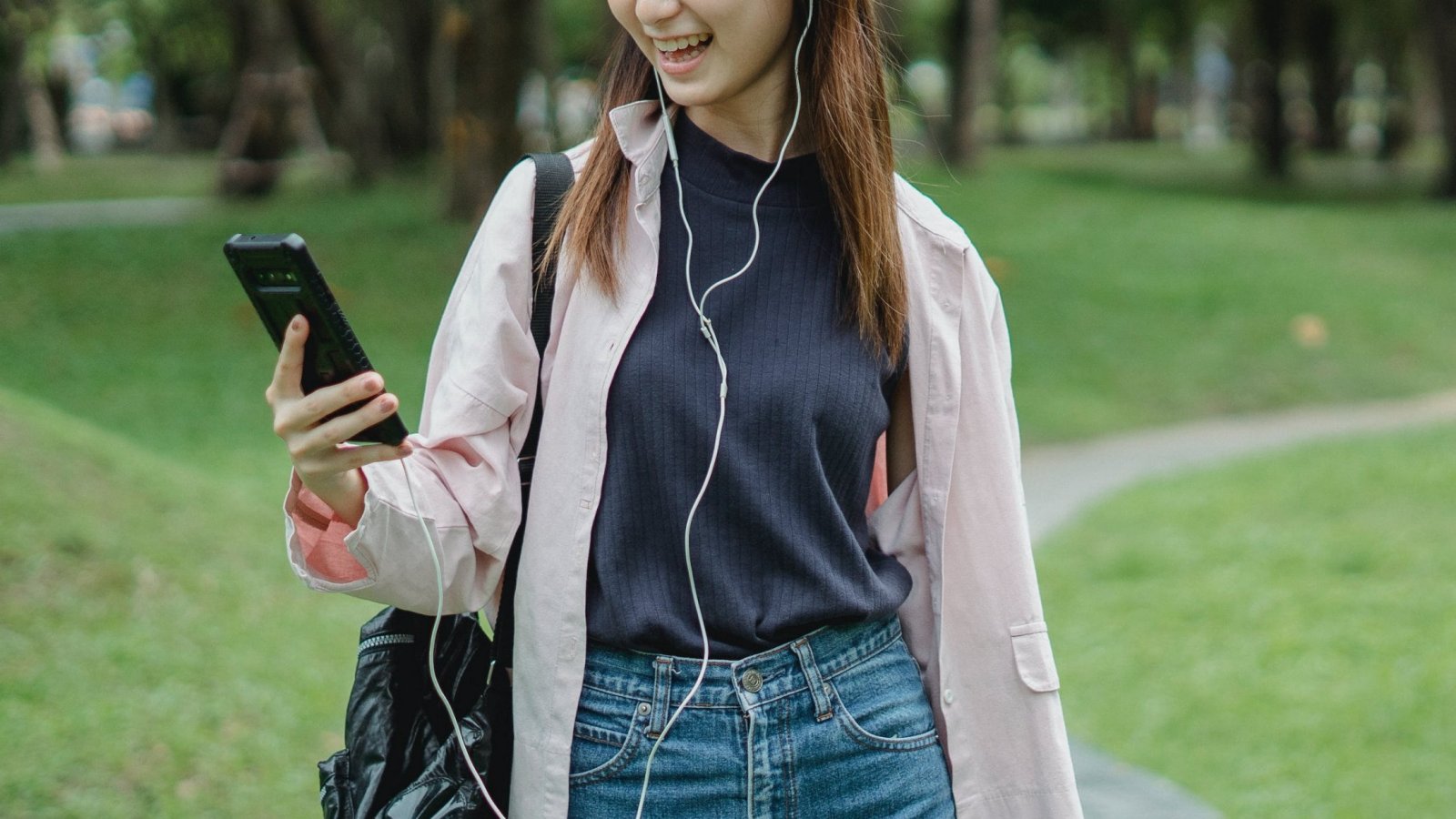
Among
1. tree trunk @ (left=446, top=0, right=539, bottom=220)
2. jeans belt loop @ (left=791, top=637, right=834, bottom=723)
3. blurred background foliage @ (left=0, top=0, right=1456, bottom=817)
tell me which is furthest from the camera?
tree trunk @ (left=446, top=0, right=539, bottom=220)

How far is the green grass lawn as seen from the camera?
487cm

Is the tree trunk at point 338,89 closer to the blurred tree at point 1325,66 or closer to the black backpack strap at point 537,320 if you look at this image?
the blurred tree at point 1325,66

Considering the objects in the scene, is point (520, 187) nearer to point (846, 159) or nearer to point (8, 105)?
point (846, 159)

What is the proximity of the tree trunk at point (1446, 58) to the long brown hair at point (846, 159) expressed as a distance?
704 inches

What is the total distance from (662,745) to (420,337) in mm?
9314

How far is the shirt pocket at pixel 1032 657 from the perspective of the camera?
2.03m

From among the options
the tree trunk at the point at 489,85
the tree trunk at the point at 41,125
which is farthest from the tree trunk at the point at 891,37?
the tree trunk at the point at 41,125

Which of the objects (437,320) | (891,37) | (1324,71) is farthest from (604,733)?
(1324,71)

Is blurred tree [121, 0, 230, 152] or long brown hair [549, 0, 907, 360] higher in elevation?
long brown hair [549, 0, 907, 360]

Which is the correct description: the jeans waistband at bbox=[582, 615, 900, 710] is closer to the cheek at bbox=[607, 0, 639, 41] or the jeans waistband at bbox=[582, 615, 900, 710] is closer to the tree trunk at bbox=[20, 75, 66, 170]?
the cheek at bbox=[607, 0, 639, 41]

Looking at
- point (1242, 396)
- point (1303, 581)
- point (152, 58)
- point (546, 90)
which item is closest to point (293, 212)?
point (546, 90)

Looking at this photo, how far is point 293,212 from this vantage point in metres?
16.2

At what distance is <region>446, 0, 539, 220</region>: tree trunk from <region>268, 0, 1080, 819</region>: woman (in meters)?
10.9

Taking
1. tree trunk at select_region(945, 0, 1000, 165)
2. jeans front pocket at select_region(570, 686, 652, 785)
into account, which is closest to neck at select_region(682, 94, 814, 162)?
jeans front pocket at select_region(570, 686, 652, 785)
